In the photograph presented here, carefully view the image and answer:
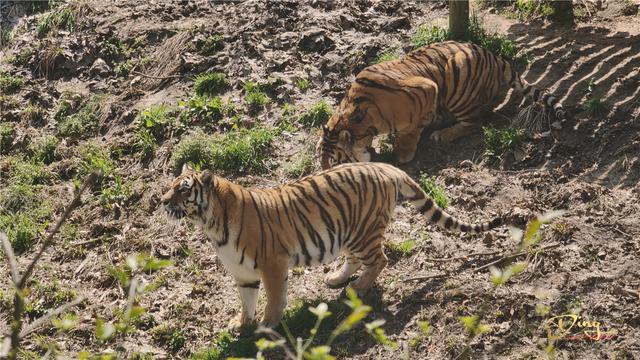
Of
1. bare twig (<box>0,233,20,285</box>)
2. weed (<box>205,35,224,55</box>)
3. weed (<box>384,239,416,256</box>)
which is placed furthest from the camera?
weed (<box>205,35,224,55</box>)

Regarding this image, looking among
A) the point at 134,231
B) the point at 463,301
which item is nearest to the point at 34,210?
the point at 134,231

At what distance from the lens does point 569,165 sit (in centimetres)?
698

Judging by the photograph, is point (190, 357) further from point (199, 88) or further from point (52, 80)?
point (52, 80)

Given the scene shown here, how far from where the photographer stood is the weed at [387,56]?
8984 millimetres

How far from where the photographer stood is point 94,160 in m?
8.70

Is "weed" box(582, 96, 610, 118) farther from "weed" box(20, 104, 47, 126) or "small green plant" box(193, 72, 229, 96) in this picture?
"weed" box(20, 104, 47, 126)

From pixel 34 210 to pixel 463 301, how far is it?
Answer: 188 inches

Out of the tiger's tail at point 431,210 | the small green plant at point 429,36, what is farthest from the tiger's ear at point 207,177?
the small green plant at point 429,36

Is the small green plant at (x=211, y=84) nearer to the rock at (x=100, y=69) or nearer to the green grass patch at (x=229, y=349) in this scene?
the rock at (x=100, y=69)

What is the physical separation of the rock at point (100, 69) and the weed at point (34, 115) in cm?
89

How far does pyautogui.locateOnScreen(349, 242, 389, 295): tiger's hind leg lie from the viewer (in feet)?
20.0

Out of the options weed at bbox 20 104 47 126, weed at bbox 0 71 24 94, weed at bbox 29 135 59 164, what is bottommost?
weed at bbox 29 135 59 164

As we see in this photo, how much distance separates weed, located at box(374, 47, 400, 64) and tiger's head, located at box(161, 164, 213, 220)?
12.7 feet

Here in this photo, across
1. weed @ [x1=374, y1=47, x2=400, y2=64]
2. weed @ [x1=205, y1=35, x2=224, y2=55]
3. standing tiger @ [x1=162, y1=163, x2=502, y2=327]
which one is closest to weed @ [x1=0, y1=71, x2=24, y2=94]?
weed @ [x1=205, y1=35, x2=224, y2=55]
